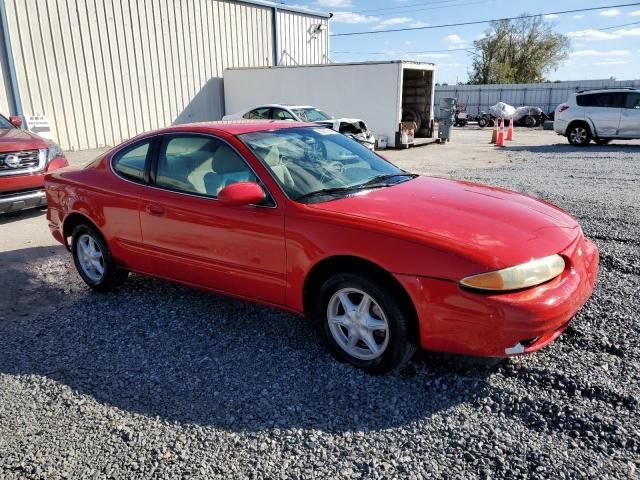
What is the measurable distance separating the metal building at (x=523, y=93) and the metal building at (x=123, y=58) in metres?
19.6

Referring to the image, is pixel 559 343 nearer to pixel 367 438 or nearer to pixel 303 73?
pixel 367 438

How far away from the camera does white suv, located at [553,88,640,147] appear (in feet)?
52.2

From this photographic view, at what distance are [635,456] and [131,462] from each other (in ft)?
7.69

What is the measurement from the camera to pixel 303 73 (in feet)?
57.9

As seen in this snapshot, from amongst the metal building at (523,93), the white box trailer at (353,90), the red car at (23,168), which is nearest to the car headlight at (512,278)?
the red car at (23,168)

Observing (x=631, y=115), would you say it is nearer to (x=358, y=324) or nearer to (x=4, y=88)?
(x=358, y=324)

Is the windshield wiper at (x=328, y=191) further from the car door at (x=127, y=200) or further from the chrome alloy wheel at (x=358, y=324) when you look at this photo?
the car door at (x=127, y=200)

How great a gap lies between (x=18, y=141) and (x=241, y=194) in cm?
569

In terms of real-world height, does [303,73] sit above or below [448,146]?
above

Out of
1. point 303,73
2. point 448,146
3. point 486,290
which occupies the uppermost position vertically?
point 303,73

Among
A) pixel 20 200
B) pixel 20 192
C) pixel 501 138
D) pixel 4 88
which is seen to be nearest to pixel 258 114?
pixel 4 88

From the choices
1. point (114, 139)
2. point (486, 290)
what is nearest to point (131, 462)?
point (486, 290)

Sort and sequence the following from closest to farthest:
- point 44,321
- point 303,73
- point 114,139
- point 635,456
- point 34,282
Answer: point 635,456 < point 44,321 < point 34,282 < point 114,139 < point 303,73

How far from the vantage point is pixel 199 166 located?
3.90 meters
